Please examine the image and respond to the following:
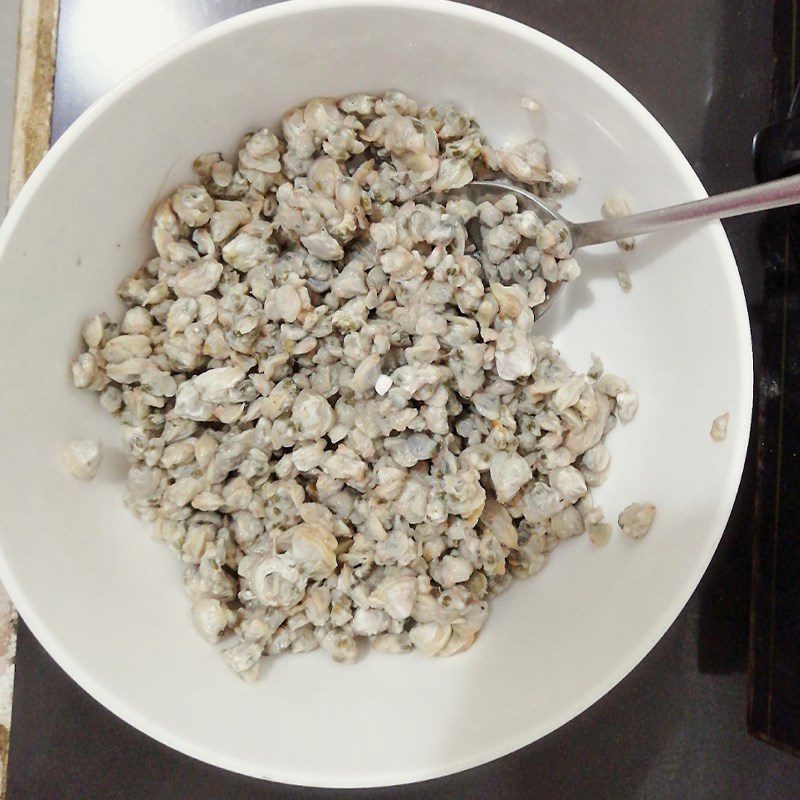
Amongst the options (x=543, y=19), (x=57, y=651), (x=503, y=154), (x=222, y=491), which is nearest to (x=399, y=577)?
(x=222, y=491)

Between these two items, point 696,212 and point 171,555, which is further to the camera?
point 171,555

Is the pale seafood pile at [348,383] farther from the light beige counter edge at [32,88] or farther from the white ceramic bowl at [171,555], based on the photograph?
the light beige counter edge at [32,88]

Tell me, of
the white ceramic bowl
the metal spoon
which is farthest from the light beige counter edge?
the metal spoon

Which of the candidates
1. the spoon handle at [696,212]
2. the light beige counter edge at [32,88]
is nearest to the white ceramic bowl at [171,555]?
the spoon handle at [696,212]

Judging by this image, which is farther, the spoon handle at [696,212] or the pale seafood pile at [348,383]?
the pale seafood pile at [348,383]

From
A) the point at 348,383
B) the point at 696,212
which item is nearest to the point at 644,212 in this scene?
the point at 696,212

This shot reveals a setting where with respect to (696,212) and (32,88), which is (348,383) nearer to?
(696,212)

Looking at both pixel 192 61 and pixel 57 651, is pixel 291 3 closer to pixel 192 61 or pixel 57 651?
pixel 192 61
